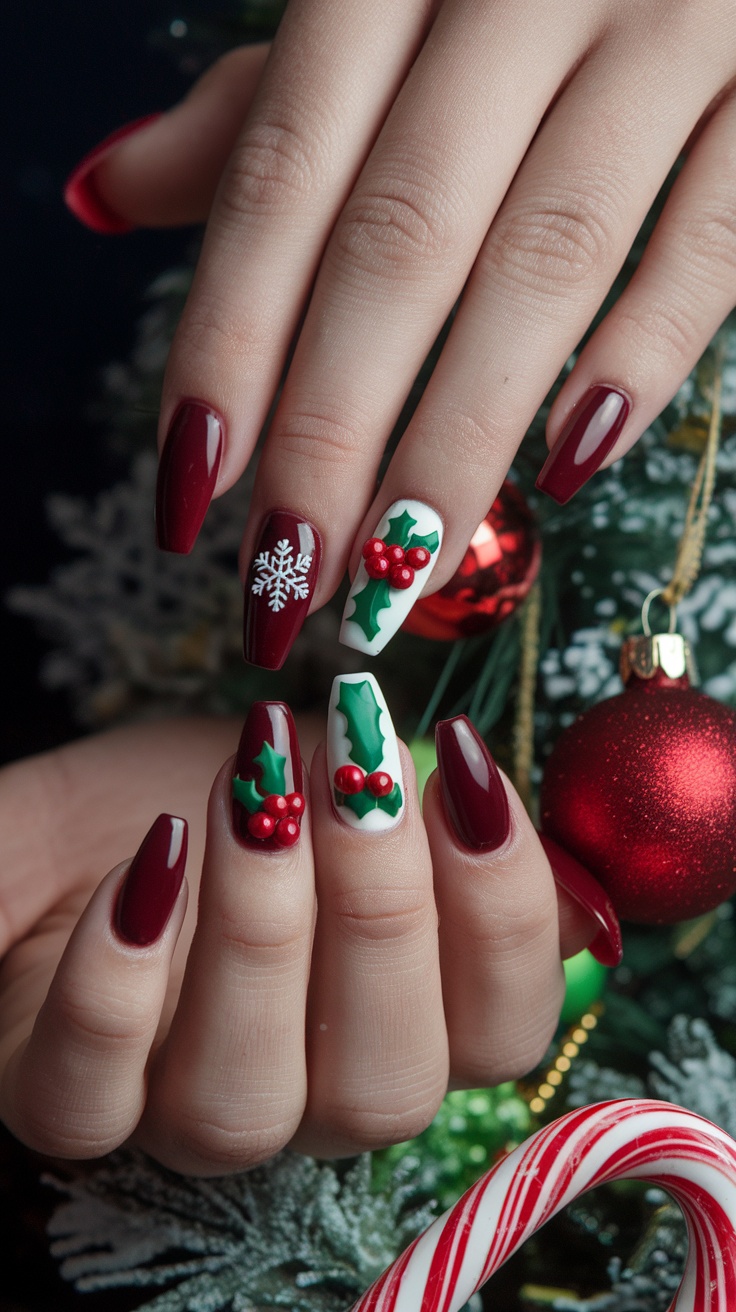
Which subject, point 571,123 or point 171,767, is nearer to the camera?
point 571,123

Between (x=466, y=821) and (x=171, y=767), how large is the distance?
369 mm

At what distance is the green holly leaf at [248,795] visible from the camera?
0.59 meters

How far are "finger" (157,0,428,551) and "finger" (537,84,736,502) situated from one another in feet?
0.69

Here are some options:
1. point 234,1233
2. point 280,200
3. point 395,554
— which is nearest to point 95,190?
point 280,200

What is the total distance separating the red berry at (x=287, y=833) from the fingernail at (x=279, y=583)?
13cm

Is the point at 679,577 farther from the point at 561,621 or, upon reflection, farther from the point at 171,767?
the point at 171,767

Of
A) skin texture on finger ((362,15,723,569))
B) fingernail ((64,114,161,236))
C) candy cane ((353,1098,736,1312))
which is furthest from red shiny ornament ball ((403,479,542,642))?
fingernail ((64,114,161,236))

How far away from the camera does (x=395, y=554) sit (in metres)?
0.63

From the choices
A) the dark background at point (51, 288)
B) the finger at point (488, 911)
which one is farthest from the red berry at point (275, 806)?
the dark background at point (51, 288)

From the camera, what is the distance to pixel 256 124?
2.25 ft

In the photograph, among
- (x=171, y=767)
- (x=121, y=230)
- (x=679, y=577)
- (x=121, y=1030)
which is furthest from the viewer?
(x=121, y=230)

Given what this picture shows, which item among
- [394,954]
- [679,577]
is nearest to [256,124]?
[679,577]

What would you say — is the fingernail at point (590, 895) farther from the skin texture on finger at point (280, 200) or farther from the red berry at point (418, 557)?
the skin texture on finger at point (280, 200)

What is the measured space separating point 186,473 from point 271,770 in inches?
8.9
